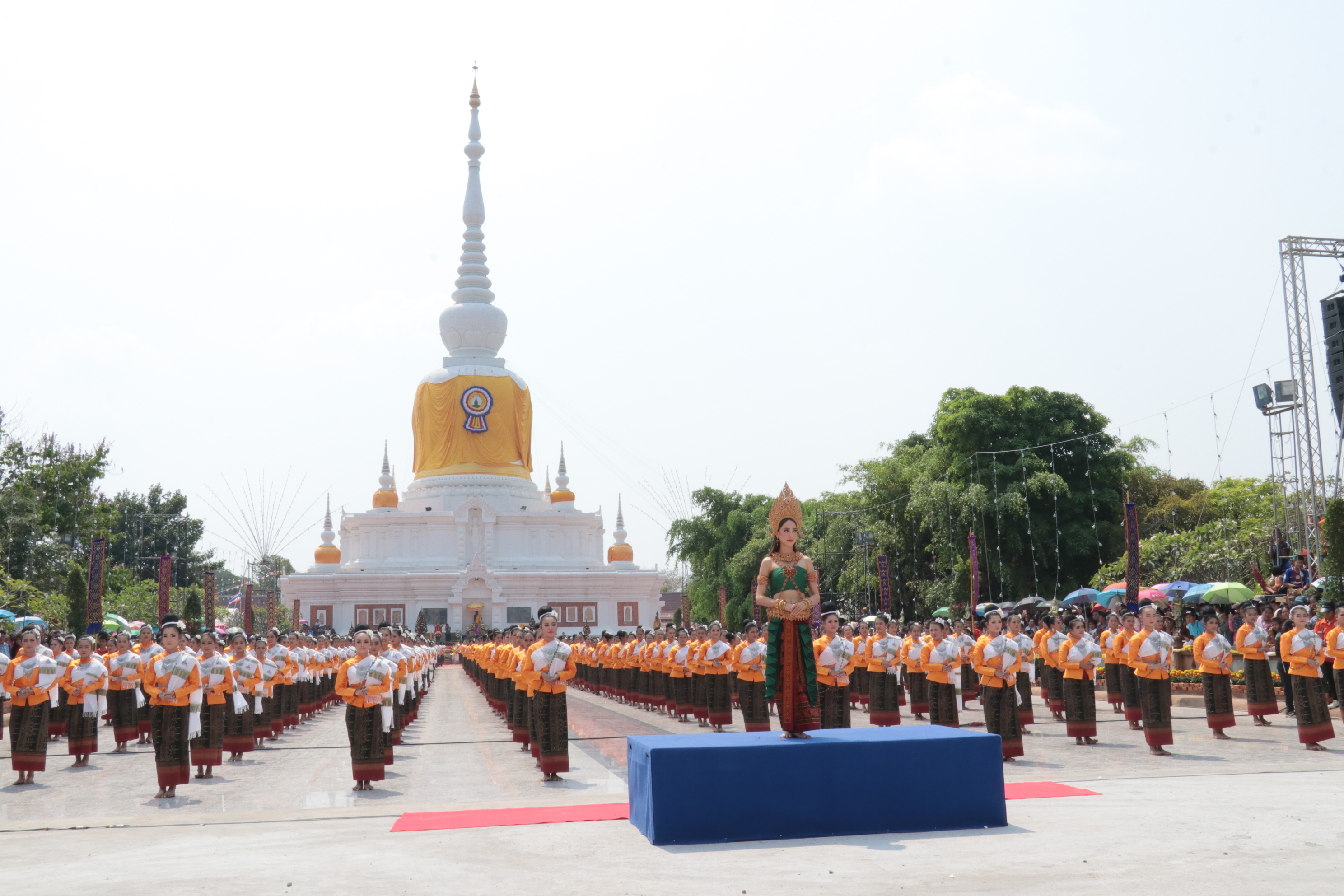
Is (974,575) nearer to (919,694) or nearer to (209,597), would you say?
(919,694)

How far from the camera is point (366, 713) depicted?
428 inches

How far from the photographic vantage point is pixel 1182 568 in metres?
31.1

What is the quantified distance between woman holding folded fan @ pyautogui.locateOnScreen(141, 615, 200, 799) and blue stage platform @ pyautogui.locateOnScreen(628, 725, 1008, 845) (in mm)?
5297

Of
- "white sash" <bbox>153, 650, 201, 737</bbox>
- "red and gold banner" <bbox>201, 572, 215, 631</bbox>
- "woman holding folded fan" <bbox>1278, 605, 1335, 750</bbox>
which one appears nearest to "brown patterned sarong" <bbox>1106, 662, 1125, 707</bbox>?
"woman holding folded fan" <bbox>1278, 605, 1335, 750</bbox>

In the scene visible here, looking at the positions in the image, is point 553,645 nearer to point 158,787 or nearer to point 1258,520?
point 158,787

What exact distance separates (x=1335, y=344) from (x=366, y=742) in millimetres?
20316

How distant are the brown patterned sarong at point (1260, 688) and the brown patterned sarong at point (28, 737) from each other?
1362cm

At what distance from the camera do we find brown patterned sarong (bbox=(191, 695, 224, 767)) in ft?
39.6

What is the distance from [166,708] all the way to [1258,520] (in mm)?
29013

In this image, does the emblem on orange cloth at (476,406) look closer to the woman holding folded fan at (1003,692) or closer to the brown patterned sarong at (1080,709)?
the brown patterned sarong at (1080,709)

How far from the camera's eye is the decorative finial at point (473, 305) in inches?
2203

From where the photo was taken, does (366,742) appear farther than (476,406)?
No

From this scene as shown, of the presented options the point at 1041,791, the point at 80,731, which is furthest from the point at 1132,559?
the point at 80,731

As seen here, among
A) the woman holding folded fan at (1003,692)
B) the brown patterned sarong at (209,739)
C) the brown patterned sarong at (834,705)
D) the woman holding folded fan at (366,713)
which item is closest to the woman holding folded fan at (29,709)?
the brown patterned sarong at (209,739)
